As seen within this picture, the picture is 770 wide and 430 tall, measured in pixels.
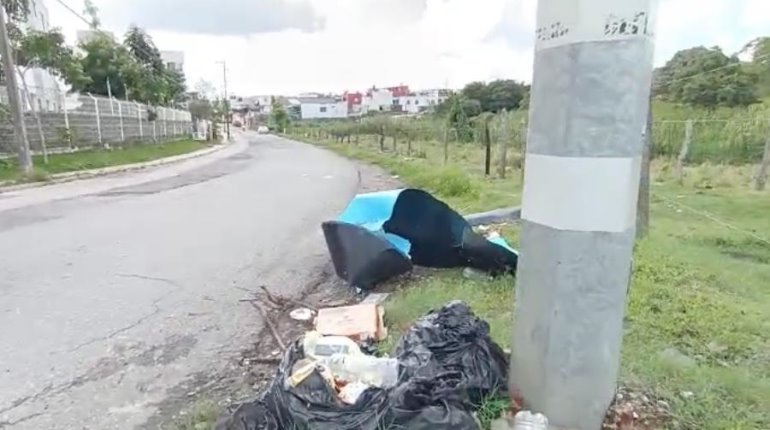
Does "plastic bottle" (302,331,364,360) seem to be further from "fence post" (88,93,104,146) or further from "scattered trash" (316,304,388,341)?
"fence post" (88,93,104,146)

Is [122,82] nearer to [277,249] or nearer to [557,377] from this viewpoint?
[277,249]

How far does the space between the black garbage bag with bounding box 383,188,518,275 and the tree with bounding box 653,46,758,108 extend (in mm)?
12722

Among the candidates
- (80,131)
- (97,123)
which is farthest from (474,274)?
(97,123)

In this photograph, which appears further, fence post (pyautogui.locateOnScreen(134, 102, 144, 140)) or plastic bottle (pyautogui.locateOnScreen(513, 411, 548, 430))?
fence post (pyautogui.locateOnScreen(134, 102, 144, 140))

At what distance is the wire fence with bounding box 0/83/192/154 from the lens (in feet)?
52.1

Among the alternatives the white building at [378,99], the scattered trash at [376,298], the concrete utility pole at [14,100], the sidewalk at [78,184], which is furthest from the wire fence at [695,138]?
the white building at [378,99]

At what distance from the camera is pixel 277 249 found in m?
6.03

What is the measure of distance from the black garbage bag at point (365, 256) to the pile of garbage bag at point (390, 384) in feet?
5.41

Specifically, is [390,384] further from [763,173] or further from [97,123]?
[97,123]

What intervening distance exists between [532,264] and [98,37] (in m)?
31.9

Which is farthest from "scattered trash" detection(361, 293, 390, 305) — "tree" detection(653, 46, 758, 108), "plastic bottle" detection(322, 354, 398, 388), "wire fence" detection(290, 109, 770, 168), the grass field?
"tree" detection(653, 46, 758, 108)

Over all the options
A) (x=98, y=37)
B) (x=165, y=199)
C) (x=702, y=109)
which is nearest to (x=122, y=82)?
(x=98, y=37)

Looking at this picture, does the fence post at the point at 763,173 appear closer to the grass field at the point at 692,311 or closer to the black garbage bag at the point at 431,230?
the grass field at the point at 692,311

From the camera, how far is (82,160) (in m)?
17.1
